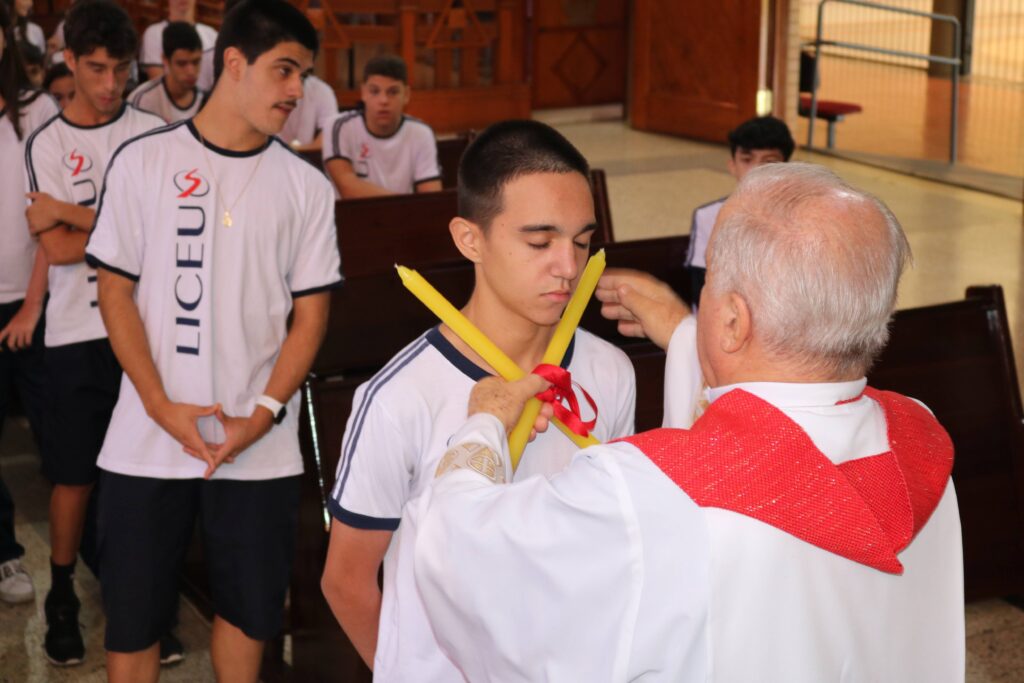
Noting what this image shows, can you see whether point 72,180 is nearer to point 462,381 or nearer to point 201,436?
point 201,436

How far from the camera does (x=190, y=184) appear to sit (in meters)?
3.21

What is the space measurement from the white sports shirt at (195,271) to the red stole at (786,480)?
63.5 inches

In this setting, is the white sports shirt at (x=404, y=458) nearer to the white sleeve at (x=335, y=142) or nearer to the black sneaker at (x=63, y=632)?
the black sneaker at (x=63, y=632)

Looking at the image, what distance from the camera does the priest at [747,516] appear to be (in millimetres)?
1746

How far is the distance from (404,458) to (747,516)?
777mm

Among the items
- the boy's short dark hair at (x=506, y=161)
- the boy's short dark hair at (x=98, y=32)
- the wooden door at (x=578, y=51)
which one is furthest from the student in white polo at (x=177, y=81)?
the wooden door at (x=578, y=51)

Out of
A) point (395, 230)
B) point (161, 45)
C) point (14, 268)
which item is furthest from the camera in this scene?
point (161, 45)

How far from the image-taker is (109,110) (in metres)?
4.18

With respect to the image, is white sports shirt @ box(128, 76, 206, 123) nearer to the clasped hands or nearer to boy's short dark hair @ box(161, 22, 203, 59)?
boy's short dark hair @ box(161, 22, 203, 59)

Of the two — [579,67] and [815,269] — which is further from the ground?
[579,67]

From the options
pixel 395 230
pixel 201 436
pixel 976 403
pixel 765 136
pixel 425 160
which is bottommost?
pixel 976 403

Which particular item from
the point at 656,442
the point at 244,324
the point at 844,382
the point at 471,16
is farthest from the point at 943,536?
the point at 471,16

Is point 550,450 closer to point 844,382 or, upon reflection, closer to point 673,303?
point 673,303

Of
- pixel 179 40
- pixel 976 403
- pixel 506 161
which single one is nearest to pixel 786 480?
pixel 506 161
